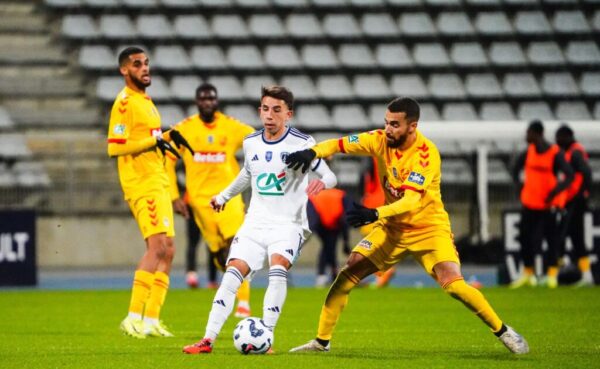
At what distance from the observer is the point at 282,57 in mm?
24250

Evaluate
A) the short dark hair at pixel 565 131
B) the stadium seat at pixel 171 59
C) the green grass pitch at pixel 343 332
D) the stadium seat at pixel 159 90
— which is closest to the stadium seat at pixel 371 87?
the stadium seat at pixel 171 59

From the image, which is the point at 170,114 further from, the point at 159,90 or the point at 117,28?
the point at 117,28

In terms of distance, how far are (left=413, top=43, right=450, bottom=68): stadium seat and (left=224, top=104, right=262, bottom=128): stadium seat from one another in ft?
11.3

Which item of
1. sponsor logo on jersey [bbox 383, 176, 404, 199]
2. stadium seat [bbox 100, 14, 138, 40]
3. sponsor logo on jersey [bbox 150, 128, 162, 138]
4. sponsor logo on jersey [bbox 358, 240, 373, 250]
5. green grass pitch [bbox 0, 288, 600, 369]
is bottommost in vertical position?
green grass pitch [bbox 0, 288, 600, 369]

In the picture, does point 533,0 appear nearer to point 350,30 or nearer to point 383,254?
point 350,30

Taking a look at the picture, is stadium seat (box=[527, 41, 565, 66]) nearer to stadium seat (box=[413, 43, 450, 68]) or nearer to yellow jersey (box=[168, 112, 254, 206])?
stadium seat (box=[413, 43, 450, 68])

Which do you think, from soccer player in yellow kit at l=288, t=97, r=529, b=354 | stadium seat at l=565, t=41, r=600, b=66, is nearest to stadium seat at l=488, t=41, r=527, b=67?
stadium seat at l=565, t=41, r=600, b=66

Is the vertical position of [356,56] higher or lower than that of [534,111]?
higher

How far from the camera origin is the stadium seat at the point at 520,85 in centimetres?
2450

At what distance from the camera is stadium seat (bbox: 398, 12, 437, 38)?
81.4 ft

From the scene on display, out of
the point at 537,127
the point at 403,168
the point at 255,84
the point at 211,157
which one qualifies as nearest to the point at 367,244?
the point at 403,168

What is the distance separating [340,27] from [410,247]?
17.2 m

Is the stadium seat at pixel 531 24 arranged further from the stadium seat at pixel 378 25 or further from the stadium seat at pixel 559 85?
the stadium seat at pixel 378 25

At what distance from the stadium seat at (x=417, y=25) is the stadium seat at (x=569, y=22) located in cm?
252
